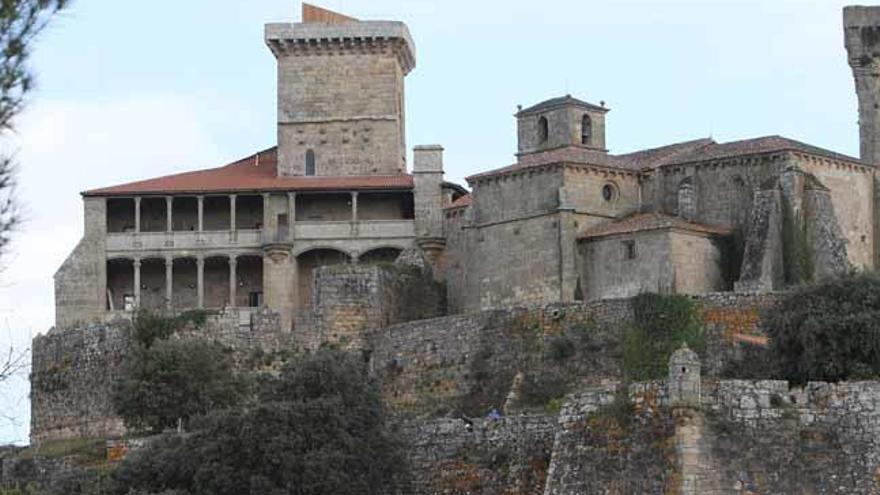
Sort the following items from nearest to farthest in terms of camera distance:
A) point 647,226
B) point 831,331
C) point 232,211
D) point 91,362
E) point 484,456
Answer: point 484,456
point 831,331
point 647,226
point 91,362
point 232,211

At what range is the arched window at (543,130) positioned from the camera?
77.6 m

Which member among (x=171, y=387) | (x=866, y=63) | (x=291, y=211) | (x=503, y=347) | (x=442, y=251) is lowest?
(x=171, y=387)

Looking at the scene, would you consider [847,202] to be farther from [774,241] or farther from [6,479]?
[6,479]

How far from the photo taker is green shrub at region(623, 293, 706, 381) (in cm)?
6256

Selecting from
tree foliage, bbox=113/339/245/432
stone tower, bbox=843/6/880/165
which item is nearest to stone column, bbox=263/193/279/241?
tree foliage, bbox=113/339/245/432

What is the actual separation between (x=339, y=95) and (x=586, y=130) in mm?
9539

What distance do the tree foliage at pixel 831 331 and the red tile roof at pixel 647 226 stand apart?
41.0 feet

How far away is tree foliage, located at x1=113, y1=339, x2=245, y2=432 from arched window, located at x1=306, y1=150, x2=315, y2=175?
18522mm

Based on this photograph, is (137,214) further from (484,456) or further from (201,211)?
(484,456)

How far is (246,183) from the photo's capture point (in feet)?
266

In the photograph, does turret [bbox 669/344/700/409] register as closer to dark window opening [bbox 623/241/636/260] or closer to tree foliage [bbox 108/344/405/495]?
tree foliage [bbox 108/344/405/495]

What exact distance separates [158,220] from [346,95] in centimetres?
728

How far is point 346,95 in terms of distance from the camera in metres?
83.2

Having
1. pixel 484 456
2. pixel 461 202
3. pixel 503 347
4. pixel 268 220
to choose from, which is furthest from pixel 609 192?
pixel 484 456
